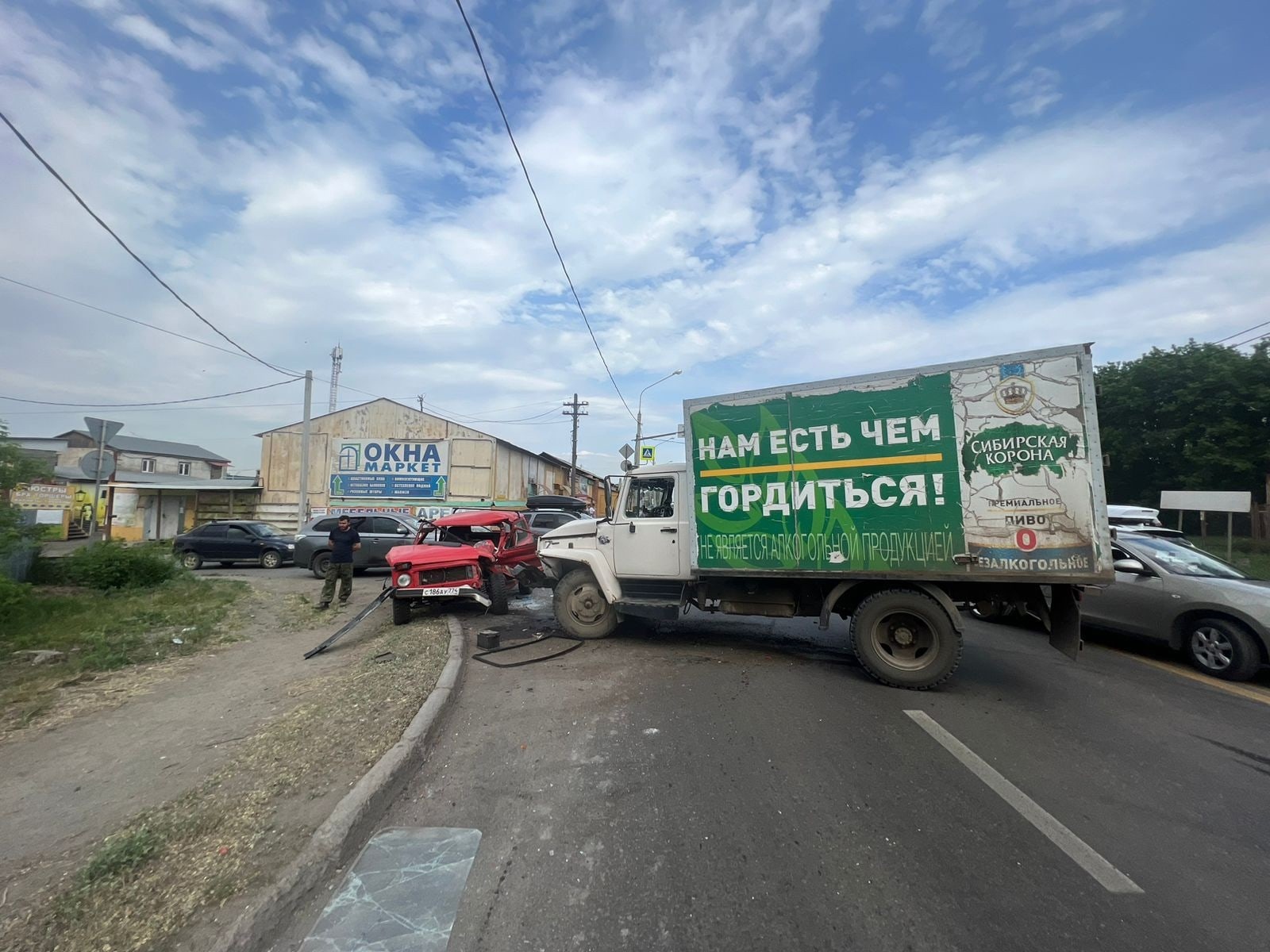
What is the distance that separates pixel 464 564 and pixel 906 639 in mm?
6234

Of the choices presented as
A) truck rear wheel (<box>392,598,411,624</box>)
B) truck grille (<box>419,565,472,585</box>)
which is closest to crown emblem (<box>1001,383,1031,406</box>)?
truck grille (<box>419,565,472,585</box>)

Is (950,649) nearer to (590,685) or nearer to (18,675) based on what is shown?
(590,685)

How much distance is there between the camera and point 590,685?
20.0 ft

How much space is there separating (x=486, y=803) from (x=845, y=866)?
2010 mm

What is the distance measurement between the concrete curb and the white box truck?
3642 millimetres

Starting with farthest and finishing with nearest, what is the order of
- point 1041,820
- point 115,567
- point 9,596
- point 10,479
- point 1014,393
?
point 115,567, point 10,479, point 9,596, point 1014,393, point 1041,820

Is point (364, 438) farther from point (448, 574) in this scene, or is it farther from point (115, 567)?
point (448, 574)

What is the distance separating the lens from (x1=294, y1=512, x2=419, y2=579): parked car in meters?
16.6

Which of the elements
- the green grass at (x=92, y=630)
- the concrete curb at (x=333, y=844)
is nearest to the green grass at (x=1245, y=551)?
the concrete curb at (x=333, y=844)

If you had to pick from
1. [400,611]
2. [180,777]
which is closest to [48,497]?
[400,611]

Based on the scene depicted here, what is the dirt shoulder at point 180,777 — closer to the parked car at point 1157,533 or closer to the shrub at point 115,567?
the shrub at point 115,567

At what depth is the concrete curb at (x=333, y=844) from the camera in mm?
2523

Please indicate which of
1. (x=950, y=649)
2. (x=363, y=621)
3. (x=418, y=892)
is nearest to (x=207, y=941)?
(x=418, y=892)

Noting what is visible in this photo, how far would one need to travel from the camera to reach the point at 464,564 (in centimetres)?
948
